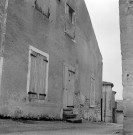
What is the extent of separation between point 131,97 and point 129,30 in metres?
1.36

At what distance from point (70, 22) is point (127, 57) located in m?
7.37

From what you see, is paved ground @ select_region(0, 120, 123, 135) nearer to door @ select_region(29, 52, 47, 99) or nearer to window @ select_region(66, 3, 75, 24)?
door @ select_region(29, 52, 47, 99)

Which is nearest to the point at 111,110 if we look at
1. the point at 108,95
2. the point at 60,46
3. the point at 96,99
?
the point at 108,95

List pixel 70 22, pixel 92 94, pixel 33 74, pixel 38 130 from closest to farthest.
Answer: pixel 38 130
pixel 33 74
pixel 70 22
pixel 92 94

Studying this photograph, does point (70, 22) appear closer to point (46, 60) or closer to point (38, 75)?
point (46, 60)

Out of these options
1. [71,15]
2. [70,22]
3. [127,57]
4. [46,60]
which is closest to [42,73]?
[46,60]

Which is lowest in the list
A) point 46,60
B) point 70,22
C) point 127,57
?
point 127,57

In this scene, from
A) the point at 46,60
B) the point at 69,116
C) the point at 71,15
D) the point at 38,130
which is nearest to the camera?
the point at 38,130

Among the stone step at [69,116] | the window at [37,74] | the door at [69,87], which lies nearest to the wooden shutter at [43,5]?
the window at [37,74]

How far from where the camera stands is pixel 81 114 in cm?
1323

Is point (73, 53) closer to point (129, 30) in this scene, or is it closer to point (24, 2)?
point (24, 2)

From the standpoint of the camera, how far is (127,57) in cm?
545

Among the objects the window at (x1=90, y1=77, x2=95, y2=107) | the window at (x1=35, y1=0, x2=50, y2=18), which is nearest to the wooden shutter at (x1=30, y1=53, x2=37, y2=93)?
the window at (x1=35, y1=0, x2=50, y2=18)

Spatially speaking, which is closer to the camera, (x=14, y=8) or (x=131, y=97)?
(x=131, y=97)
